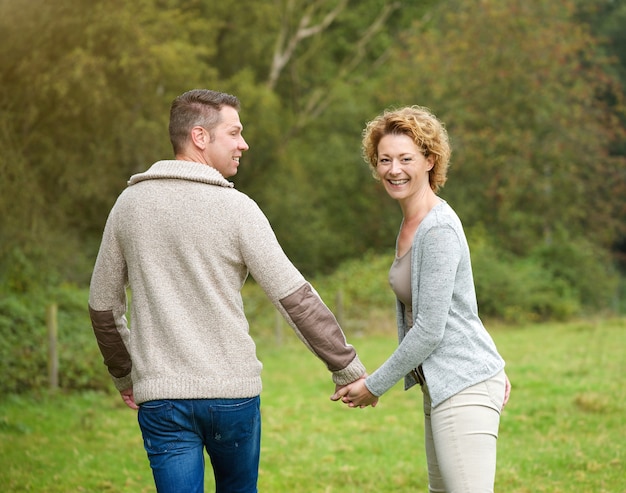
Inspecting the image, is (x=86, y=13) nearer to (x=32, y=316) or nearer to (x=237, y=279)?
(x=32, y=316)

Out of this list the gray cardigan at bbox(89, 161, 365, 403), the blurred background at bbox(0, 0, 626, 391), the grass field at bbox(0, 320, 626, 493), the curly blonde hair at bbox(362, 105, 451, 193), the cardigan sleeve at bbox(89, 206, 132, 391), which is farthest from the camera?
the blurred background at bbox(0, 0, 626, 391)

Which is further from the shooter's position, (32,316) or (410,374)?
(32,316)

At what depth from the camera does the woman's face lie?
350 cm

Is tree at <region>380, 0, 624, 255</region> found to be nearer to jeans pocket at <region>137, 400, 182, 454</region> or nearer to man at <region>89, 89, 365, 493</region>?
man at <region>89, 89, 365, 493</region>

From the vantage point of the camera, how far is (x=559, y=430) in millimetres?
7621

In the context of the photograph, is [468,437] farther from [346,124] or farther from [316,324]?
[346,124]

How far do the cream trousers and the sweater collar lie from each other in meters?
1.15

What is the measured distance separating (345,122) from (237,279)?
965 inches

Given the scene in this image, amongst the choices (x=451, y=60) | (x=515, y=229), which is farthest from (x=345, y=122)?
(x=515, y=229)

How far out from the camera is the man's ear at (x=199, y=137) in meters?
3.26

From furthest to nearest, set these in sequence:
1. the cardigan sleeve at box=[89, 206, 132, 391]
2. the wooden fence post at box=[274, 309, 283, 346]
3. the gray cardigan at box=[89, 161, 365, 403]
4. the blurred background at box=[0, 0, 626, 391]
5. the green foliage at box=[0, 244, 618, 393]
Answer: the wooden fence post at box=[274, 309, 283, 346]
the blurred background at box=[0, 0, 626, 391]
the green foliage at box=[0, 244, 618, 393]
the cardigan sleeve at box=[89, 206, 132, 391]
the gray cardigan at box=[89, 161, 365, 403]

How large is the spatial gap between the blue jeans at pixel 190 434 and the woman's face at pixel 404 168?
1005 mm

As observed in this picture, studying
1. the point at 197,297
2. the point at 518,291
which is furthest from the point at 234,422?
the point at 518,291

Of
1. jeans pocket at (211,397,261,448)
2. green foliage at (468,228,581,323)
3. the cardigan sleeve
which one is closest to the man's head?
the cardigan sleeve
